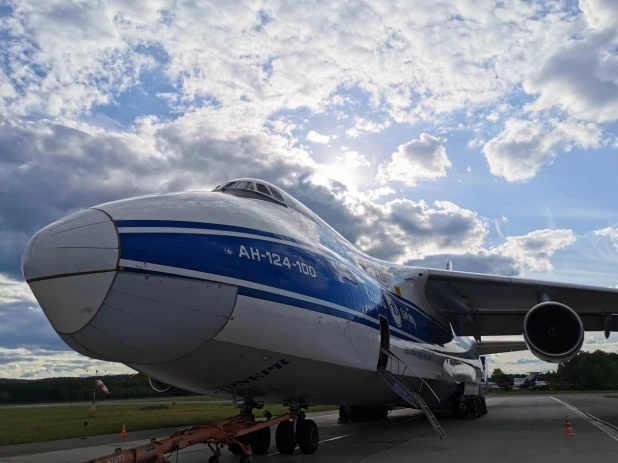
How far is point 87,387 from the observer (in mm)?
56969

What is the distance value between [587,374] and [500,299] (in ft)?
257

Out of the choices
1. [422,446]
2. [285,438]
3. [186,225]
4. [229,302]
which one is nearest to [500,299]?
[422,446]

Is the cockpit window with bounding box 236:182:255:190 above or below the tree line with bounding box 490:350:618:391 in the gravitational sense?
above

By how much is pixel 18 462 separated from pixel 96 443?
139 inches

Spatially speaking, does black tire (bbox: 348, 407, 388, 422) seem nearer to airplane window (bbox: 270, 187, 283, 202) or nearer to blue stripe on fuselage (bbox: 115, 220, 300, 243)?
airplane window (bbox: 270, 187, 283, 202)

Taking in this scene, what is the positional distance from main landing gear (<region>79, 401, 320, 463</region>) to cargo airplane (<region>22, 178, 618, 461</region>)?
0.03m

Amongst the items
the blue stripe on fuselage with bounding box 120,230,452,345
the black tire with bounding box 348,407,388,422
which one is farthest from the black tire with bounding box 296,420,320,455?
the black tire with bounding box 348,407,388,422

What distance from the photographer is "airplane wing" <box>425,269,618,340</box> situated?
1250 centimetres

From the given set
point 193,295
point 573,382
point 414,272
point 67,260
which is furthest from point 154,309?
point 573,382

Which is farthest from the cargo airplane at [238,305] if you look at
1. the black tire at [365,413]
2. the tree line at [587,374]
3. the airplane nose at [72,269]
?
the tree line at [587,374]

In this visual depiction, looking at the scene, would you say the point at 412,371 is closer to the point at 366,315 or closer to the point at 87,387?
the point at 366,315

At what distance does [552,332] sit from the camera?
1112cm

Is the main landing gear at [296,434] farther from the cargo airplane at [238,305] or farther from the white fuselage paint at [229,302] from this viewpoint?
the white fuselage paint at [229,302]

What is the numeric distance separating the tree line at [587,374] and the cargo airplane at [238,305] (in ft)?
253
